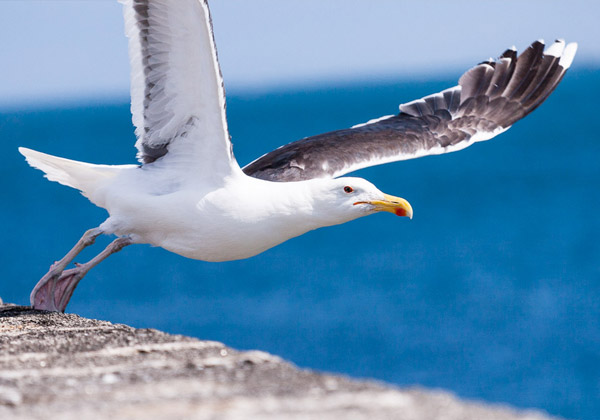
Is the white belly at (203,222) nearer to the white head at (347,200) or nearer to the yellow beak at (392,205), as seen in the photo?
the white head at (347,200)

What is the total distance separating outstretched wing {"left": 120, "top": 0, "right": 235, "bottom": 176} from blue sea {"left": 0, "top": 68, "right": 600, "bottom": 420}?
17.3 m

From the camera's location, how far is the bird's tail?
7754 mm

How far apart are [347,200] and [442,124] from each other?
3.06 meters

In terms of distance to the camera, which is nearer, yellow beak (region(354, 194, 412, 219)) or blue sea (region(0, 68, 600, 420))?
yellow beak (region(354, 194, 412, 219))

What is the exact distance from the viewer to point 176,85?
7.28m

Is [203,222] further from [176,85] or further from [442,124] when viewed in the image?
[442,124]

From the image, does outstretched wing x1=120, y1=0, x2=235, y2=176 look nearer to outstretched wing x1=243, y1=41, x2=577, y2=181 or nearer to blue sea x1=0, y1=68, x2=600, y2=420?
outstretched wing x1=243, y1=41, x2=577, y2=181

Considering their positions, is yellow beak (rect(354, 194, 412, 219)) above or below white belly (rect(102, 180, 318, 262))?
above

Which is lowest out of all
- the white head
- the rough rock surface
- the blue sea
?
the rough rock surface

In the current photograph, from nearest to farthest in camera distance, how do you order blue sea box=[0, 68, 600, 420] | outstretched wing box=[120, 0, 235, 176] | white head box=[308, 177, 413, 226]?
outstretched wing box=[120, 0, 235, 176] < white head box=[308, 177, 413, 226] < blue sea box=[0, 68, 600, 420]

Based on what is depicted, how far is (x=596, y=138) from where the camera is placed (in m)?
73.2

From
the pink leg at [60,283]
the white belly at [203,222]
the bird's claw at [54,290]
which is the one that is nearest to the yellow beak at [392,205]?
the white belly at [203,222]

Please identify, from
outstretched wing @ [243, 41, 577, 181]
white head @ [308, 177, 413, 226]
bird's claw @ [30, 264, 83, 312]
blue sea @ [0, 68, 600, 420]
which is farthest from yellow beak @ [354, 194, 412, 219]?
blue sea @ [0, 68, 600, 420]

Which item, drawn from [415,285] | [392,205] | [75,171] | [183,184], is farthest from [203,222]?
[415,285]
